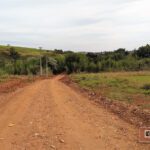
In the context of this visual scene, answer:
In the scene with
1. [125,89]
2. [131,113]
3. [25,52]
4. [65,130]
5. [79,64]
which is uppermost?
[25,52]

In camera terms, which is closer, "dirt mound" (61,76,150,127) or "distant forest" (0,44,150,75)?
"dirt mound" (61,76,150,127)

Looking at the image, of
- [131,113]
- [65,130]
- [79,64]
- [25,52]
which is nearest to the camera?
[65,130]

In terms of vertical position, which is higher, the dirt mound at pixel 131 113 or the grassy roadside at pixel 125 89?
the dirt mound at pixel 131 113

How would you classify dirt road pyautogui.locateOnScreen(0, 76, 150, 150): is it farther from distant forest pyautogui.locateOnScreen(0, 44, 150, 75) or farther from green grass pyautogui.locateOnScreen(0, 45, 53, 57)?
green grass pyautogui.locateOnScreen(0, 45, 53, 57)

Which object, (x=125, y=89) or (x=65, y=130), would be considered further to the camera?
(x=125, y=89)

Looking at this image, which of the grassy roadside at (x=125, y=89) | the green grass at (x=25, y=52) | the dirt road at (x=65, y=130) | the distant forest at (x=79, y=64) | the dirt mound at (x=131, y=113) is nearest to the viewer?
the dirt road at (x=65, y=130)

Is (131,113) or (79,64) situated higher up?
(131,113)

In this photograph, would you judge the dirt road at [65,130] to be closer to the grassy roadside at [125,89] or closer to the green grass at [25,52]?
the grassy roadside at [125,89]

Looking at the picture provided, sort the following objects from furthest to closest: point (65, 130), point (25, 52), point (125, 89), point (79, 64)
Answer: point (25, 52) < point (79, 64) < point (125, 89) < point (65, 130)

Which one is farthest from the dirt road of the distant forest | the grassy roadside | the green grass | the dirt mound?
the green grass

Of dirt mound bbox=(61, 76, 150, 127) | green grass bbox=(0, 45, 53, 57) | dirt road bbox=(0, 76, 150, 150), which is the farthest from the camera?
green grass bbox=(0, 45, 53, 57)

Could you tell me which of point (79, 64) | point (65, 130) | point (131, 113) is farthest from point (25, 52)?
point (65, 130)

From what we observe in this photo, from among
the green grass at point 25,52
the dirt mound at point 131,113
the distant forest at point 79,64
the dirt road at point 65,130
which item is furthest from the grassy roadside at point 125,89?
the green grass at point 25,52

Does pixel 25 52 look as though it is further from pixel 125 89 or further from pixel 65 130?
pixel 65 130
